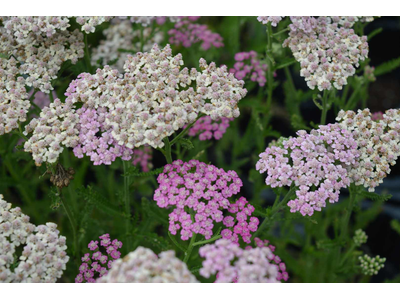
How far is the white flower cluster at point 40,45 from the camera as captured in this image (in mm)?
2322

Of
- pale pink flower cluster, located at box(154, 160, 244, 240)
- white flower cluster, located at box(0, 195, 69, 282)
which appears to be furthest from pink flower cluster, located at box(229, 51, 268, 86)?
white flower cluster, located at box(0, 195, 69, 282)

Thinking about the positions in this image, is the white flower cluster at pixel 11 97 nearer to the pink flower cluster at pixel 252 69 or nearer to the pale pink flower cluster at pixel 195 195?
the pale pink flower cluster at pixel 195 195

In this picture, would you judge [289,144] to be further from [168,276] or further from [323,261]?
[323,261]

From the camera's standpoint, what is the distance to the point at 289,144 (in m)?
2.18

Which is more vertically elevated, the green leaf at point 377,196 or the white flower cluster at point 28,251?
the white flower cluster at point 28,251

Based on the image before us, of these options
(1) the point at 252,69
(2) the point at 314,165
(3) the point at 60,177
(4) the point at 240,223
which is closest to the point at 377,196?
(2) the point at 314,165

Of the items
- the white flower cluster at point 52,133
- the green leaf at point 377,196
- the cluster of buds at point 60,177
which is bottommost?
the green leaf at point 377,196

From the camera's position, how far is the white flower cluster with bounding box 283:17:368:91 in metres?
2.42

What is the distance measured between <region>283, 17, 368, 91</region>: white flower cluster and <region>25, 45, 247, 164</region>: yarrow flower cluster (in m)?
0.48

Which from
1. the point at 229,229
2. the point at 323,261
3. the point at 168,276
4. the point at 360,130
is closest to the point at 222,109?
the point at 229,229

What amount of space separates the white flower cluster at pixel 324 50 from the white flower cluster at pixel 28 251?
165 cm

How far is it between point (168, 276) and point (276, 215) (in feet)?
3.24

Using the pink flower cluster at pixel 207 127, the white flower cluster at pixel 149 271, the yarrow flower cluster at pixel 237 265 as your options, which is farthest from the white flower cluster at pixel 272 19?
the white flower cluster at pixel 149 271

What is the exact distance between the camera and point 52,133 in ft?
6.86
